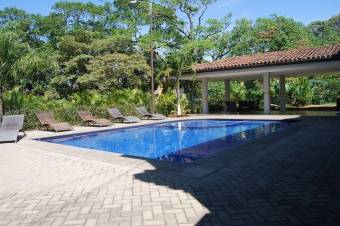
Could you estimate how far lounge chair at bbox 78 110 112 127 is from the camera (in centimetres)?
1641

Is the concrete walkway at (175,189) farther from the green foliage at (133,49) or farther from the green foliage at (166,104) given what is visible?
the green foliage at (166,104)

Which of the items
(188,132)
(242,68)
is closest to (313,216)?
(188,132)

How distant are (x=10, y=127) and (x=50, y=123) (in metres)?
2.66

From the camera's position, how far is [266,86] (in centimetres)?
2180

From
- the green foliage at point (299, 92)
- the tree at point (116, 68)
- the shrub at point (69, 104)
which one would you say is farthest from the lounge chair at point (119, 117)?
the green foliage at point (299, 92)

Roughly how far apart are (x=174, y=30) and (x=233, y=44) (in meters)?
7.11

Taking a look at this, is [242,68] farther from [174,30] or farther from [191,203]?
[191,203]

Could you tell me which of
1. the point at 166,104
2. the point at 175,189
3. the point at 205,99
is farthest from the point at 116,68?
the point at 175,189

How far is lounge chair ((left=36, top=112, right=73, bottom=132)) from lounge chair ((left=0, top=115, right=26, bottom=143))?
190 centimetres

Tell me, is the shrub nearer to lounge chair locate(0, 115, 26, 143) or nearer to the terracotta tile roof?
lounge chair locate(0, 115, 26, 143)

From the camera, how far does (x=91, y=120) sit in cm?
1677

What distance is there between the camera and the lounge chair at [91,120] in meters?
16.4

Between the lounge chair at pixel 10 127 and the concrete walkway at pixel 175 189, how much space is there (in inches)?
124

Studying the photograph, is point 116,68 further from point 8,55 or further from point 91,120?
point 8,55
